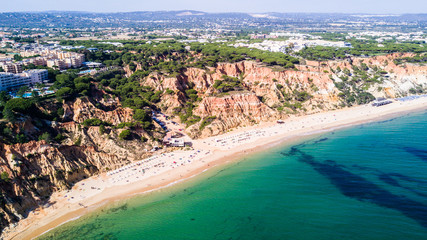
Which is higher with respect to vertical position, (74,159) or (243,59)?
(243,59)

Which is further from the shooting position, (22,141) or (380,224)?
(22,141)

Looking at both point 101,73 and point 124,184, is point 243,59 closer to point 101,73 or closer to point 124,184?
point 101,73

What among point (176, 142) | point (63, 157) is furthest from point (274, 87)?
point (63, 157)

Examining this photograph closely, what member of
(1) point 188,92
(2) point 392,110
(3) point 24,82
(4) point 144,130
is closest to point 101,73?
(3) point 24,82

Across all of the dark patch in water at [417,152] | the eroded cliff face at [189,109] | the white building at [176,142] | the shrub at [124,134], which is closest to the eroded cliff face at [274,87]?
the eroded cliff face at [189,109]

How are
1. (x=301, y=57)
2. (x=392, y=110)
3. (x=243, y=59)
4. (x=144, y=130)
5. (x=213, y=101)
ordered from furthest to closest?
(x=301, y=57)
(x=243, y=59)
(x=392, y=110)
(x=213, y=101)
(x=144, y=130)

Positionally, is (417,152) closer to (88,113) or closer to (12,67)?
(88,113)

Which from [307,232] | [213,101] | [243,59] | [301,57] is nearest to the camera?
[307,232]
